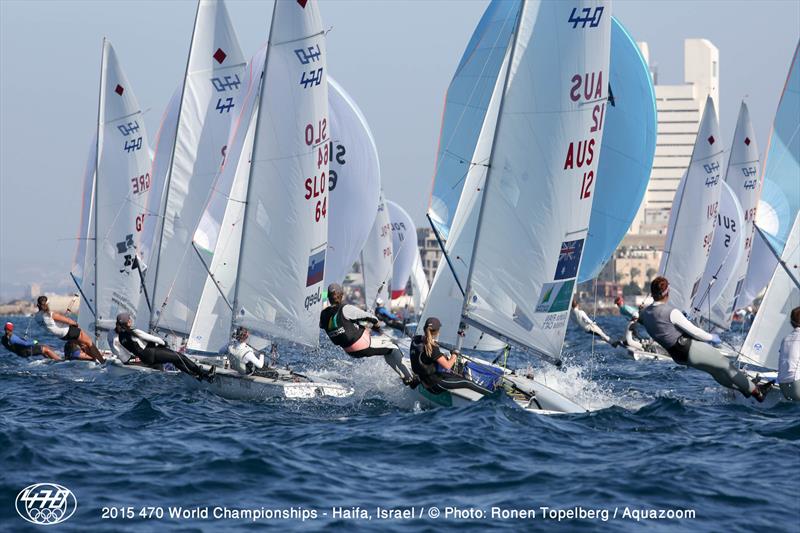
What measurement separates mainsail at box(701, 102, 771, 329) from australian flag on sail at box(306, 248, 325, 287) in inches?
694

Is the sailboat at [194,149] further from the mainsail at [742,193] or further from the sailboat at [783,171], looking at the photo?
the mainsail at [742,193]

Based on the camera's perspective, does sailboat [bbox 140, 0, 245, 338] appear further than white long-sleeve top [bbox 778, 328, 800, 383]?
Yes

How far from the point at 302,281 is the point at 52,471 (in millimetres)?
7571

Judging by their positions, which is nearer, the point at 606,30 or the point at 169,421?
the point at 169,421

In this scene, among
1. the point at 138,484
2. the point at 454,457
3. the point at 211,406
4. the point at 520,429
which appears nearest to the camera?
the point at 138,484

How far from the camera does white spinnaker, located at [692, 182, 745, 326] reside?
32094 mm

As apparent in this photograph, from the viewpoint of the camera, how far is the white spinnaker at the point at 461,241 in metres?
15.5

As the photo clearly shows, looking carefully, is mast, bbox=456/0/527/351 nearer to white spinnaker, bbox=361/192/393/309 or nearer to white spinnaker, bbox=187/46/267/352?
white spinnaker, bbox=187/46/267/352

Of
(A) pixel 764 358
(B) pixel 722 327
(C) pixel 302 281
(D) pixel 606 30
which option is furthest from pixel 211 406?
(B) pixel 722 327

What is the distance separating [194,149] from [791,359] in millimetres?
12574

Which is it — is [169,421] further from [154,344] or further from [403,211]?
[403,211]

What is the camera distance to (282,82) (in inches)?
670

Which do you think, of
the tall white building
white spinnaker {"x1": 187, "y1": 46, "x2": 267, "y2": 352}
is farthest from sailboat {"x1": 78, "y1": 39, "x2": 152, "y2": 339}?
the tall white building

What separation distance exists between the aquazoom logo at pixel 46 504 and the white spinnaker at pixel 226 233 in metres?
8.23
